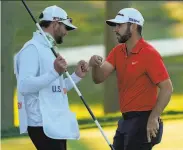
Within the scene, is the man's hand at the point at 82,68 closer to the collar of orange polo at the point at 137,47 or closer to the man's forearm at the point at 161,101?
the collar of orange polo at the point at 137,47

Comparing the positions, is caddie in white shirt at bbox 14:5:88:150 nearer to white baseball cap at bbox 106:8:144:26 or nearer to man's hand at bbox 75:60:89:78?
man's hand at bbox 75:60:89:78

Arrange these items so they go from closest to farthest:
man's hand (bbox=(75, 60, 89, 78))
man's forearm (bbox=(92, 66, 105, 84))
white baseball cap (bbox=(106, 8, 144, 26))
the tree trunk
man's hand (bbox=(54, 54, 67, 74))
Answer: man's hand (bbox=(54, 54, 67, 74)) → man's hand (bbox=(75, 60, 89, 78)) → white baseball cap (bbox=(106, 8, 144, 26)) → man's forearm (bbox=(92, 66, 105, 84)) → the tree trunk

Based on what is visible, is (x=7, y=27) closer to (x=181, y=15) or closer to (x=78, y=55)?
(x=78, y=55)

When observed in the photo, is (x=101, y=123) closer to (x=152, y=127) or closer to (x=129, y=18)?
(x=129, y=18)

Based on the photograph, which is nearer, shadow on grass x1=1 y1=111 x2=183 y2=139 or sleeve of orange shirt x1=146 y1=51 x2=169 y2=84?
sleeve of orange shirt x1=146 y1=51 x2=169 y2=84

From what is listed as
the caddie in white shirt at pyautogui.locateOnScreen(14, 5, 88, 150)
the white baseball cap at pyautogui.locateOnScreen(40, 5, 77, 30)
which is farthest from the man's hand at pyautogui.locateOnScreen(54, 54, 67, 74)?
the white baseball cap at pyautogui.locateOnScreen(40, 5, 77, 30)

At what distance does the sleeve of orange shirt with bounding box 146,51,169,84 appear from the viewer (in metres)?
5.82

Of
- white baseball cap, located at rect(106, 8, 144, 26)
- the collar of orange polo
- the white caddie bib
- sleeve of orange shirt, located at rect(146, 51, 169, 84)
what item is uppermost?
white baseball cap, located at rect(106, 8, 144, 26)

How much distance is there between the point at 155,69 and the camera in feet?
19.1

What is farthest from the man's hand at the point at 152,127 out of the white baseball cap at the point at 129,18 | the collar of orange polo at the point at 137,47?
the white baseball cap at the point at 129,18

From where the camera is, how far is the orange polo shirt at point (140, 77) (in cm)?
585

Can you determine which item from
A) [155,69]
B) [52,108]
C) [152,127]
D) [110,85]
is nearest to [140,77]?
[155,69]

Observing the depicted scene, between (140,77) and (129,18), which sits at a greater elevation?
(129,18)

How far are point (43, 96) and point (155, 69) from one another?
0.90 m
